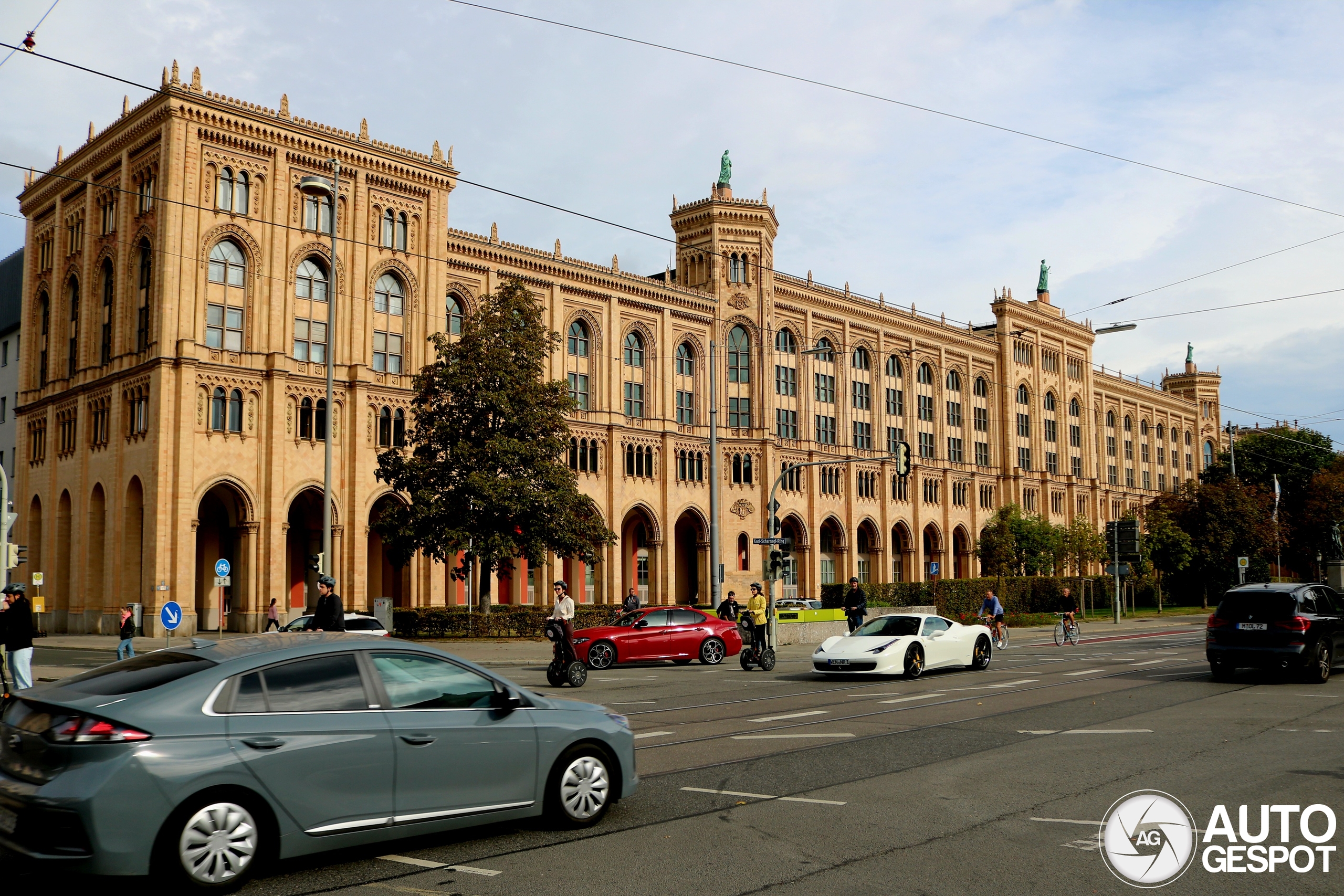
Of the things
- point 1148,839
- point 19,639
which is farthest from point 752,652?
point 1148,839

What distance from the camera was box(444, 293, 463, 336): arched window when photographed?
50938 millimetres

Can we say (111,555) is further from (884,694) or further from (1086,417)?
(1086,417)

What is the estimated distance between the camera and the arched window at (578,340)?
5628 centimetres

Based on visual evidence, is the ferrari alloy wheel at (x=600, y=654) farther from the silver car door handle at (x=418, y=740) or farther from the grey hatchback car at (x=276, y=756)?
the silver car door handle at (x=418, y=740)

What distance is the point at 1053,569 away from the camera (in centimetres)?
7275

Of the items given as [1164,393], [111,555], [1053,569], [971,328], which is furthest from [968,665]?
[1164,393]

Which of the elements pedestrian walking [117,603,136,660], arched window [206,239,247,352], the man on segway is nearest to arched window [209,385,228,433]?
arched window [206,239,247,352]

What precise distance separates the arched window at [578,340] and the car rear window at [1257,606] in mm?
40921

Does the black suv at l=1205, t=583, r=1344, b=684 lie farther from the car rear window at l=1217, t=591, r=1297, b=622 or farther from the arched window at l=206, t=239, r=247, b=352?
the arched window at l=206, t=239, r=247, b=352

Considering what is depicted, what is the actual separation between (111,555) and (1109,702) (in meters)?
39.9

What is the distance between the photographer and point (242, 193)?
43.5 meters

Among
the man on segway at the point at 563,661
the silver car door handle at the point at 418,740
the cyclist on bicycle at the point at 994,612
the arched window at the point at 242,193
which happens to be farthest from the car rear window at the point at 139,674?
the arched window at the point at 242,193

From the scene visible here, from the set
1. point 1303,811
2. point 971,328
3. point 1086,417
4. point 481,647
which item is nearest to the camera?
point 1303,811

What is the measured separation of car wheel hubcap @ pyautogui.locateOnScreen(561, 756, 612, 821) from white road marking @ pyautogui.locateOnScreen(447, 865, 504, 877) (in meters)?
1.05
